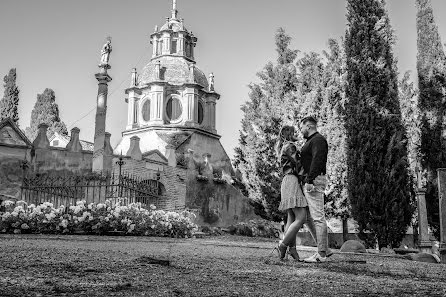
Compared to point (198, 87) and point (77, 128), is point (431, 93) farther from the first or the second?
point (198, 87)

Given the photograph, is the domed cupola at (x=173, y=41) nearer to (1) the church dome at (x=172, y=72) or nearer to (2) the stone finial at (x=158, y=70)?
(1) the church dome at (x=172, y=72)

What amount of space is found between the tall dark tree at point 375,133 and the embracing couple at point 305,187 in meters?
10.5

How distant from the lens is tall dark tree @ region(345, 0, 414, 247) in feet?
53.3

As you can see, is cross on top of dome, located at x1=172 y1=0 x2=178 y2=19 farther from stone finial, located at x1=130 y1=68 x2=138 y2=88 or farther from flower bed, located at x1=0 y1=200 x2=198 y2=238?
flower bed, located at x1=0 y1=200 x2=198 y2=238

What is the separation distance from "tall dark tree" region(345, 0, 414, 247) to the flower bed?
6734 millimetres

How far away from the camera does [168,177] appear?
25.4 metres

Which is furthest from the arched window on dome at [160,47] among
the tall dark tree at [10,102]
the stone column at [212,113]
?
the tall dark tree at [10,102]

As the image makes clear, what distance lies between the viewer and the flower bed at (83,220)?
12.3 metres

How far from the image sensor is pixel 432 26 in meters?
20.9

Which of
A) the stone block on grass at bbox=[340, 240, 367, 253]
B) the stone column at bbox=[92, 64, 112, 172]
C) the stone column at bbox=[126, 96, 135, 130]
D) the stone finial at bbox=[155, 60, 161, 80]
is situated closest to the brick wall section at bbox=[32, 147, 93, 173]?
the stone column at bbox=[92, 64, 112, 172]

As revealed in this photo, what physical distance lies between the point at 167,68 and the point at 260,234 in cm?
1966

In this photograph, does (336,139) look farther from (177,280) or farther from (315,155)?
(177,280)

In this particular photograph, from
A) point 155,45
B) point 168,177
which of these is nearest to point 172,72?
point 155,45

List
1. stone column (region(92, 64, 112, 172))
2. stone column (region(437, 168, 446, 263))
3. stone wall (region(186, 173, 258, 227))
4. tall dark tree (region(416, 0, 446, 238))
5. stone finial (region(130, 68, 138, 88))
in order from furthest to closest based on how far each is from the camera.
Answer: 1. stone finial (region(130, 68, 138, 88))
2. stone wall (region(186, 173, 258, 227))
3. stone column (region(92, 64, 112, 172))
4. tall dark tree (region(416, 0, 446, 238))
5. stone column (region(437, 168, 446, 263))
